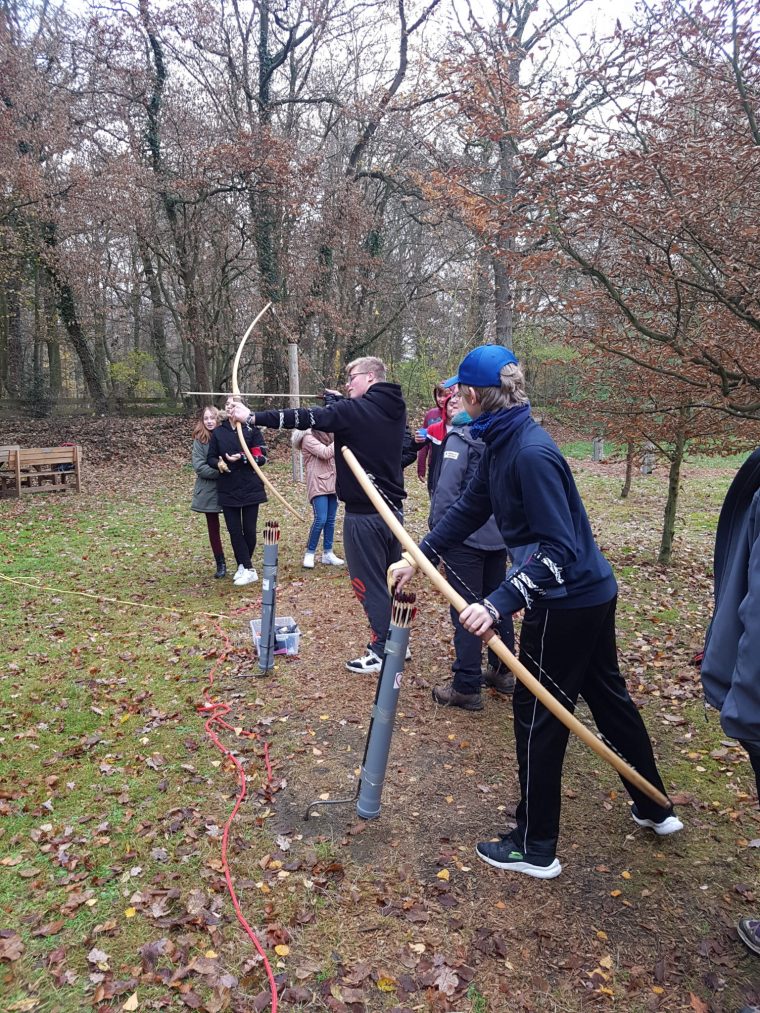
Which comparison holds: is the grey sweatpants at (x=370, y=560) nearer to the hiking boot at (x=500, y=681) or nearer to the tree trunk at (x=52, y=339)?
the hiking boot at (x=500, y=681)

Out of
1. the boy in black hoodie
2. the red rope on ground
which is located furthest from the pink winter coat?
the boy in black hoodie

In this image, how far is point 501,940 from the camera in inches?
108

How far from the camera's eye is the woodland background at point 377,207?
497 cm

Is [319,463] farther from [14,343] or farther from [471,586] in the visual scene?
[14,343]

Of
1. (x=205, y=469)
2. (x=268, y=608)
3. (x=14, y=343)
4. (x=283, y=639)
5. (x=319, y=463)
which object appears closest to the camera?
(x=268, y=608)

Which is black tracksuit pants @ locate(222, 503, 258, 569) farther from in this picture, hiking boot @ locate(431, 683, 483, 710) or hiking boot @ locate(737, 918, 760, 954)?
hiking boot @ locate(737, 918, 760, 954)

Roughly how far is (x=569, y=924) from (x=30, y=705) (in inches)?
153

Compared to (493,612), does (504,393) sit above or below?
above

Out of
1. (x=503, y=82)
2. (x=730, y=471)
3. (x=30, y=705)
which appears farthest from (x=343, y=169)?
(x=30, y=705)

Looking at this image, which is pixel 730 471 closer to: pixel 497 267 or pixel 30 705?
pixel 497 267

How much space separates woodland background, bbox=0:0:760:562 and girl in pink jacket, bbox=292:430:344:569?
268 cm

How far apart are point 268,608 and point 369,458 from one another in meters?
1.33

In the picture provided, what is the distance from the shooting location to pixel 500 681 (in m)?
4.92

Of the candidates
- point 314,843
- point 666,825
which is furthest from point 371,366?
point 666,825
